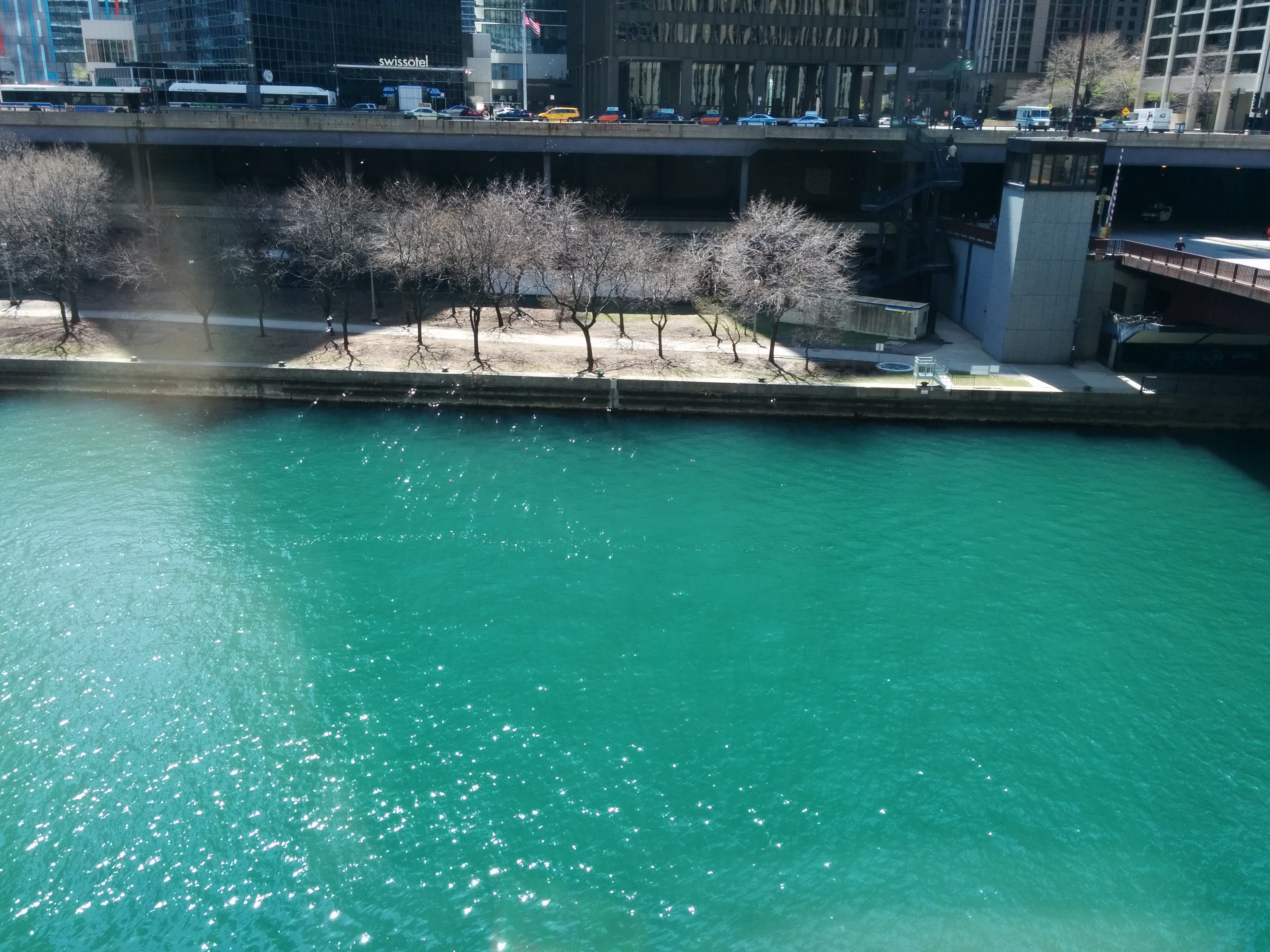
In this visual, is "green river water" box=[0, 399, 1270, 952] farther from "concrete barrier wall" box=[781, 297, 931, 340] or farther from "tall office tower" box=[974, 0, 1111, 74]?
"tall office tower" box=[974, 0, 1111, 74]

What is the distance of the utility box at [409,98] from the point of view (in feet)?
259

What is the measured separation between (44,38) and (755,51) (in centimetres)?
15786

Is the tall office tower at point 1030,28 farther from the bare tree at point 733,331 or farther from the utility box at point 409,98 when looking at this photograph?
the bare tree at point 733,331

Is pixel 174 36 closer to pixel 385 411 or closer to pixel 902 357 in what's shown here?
pixel 385 411

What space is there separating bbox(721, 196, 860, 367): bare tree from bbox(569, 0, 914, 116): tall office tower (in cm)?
3589

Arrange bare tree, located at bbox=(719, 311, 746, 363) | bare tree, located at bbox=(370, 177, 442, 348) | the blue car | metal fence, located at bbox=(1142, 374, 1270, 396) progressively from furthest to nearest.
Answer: the blue car, bare tree, located at bbox=(370, 177, 442, 348), bare tree, located at bbox=(719, 311, 746, 363), metal fence, located at bbox=(1142, 374, 1270, 396)

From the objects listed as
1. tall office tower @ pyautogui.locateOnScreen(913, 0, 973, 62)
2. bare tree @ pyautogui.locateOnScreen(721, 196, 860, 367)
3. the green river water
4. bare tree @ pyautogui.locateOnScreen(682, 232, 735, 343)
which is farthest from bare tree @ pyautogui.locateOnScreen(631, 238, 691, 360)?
tall office tower @ pyautogui.locateOnScreen(913, 0, 973, 62)

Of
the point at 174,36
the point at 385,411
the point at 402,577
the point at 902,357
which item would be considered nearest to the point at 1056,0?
the point at 174,36

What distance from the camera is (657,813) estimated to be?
671 inches

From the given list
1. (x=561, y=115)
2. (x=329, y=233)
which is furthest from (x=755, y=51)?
(x=329, y=233)

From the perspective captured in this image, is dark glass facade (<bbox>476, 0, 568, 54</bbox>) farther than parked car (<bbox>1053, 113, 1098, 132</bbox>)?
Yes

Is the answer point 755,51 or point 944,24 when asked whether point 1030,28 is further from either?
point 755,51

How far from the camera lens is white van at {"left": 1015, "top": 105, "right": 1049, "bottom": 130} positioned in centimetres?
6156

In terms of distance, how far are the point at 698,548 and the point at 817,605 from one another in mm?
4008
